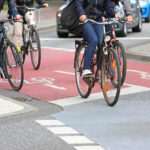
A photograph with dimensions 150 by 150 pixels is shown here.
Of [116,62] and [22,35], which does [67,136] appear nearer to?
[116,62]

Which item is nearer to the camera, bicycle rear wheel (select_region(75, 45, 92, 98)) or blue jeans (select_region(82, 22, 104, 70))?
blue jeans (select_region(82, 22, 104, 70))

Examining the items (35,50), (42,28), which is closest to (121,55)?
(35,50)

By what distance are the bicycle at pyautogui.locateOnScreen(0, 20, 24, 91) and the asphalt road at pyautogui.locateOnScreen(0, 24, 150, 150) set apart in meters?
0.20

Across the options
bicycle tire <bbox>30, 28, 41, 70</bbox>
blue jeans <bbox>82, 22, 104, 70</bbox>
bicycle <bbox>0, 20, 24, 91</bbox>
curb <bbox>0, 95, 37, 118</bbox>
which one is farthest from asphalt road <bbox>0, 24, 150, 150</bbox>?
bicycle tire <bbox>30, 28, 41, 70</bbox>

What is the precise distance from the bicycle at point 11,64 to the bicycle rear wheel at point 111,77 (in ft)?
5.54

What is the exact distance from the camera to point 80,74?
8.68 meters

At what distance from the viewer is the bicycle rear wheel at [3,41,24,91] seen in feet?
30.7

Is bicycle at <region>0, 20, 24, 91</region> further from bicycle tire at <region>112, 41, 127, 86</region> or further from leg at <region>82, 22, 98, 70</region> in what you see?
bicycle tire at <region>112, 41, 127, 86</region>

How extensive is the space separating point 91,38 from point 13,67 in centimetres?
196

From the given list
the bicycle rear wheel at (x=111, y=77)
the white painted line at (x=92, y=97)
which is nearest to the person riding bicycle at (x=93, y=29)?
the bicycle rear wheel at (x=111, y=77)

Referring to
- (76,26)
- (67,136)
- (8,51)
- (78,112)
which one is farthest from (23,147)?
(8,51)

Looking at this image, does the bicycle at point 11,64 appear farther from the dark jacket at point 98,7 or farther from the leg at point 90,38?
the dark jacket at point 98,7

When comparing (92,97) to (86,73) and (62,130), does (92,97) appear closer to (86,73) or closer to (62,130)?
(86,73)

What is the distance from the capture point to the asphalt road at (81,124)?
601 centimetres
